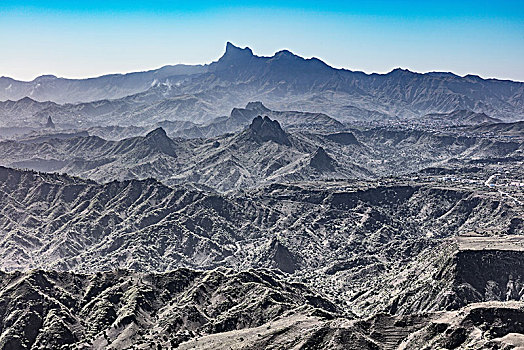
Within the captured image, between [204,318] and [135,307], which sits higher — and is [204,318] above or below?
below

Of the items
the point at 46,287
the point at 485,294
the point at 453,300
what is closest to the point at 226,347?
the point at 46,287

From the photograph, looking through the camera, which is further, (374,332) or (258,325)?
(258,325)

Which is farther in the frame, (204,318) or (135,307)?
(135,307)

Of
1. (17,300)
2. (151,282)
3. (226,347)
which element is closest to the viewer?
(226,347)

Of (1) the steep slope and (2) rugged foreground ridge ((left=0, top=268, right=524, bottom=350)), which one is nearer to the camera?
(2) rugged foreground ridge ((left=0, top=268, right=524, bottom=350))

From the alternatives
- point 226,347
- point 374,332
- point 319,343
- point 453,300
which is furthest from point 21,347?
point 453,300

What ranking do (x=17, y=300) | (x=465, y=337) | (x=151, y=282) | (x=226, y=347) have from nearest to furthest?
(x=465, y=337)
(x=226, y=347)
(x=17, y=300)
(x=151, y=282)

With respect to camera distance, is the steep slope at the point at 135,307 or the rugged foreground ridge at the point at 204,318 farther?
the steep slope at the point at 135,307

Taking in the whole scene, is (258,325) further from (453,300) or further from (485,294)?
(485,294)

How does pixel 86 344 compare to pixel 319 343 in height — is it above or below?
below

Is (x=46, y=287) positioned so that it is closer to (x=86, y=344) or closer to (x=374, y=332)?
(x=86, y=344)
